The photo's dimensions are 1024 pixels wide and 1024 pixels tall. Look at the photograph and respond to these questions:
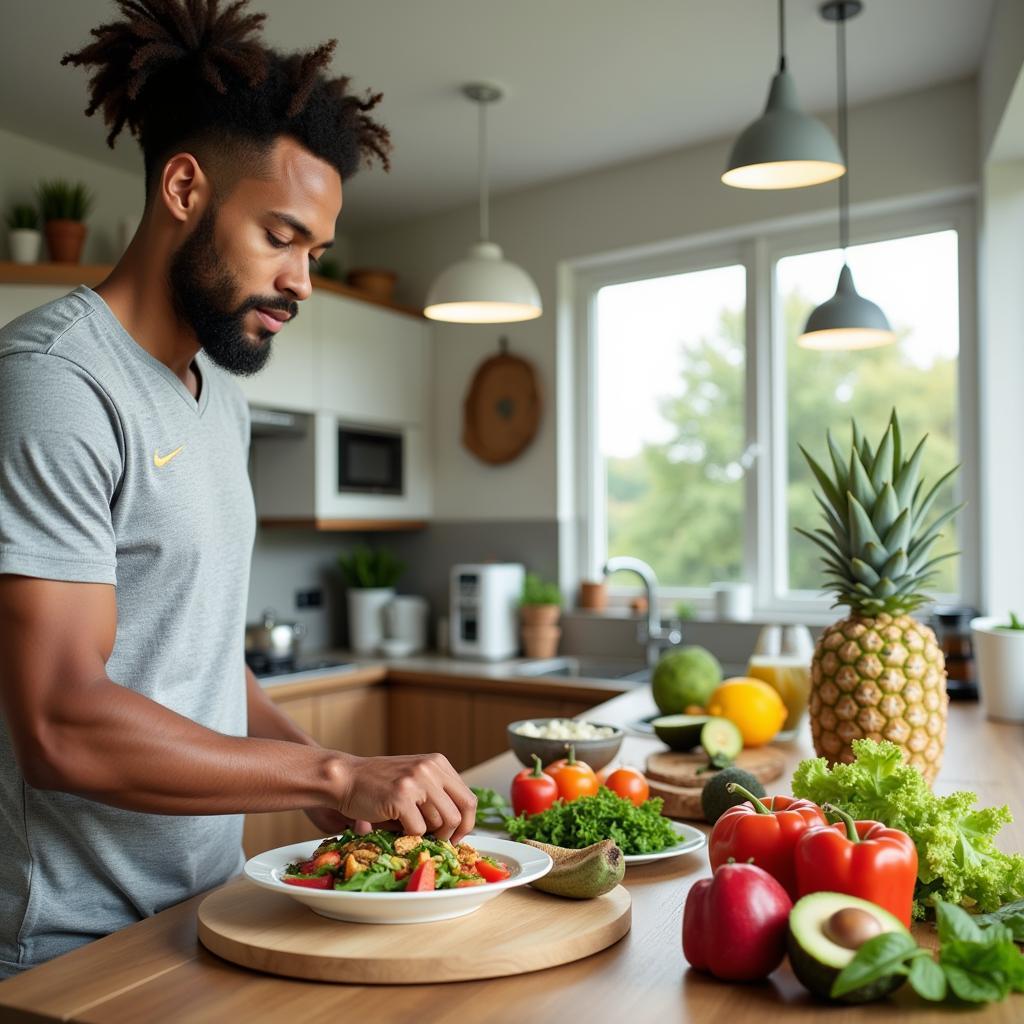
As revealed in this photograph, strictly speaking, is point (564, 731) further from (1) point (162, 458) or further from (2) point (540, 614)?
(2) point (540, 614)

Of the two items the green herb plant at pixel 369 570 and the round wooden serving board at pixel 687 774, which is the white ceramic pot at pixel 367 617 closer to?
the green herb plant at pixel 369 570

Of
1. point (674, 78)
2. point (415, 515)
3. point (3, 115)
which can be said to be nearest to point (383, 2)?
point (674, 78)

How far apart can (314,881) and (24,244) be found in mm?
2851

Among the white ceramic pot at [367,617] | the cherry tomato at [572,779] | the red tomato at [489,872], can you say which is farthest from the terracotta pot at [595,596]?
the red tomato at [489,872]

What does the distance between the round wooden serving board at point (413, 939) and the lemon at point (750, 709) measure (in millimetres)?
931

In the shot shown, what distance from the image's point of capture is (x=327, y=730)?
3447 millimetres

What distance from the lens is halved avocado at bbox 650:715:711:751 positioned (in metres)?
1.87

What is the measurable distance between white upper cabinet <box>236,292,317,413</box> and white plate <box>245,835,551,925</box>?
2.59 metres

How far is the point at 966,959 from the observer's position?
35.0 inches

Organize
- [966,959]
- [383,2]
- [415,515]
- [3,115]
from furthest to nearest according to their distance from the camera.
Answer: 1. [415,515]
2. [3,115]
3. [383,2]
4. [966,959]

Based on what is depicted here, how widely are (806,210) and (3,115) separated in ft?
8.73

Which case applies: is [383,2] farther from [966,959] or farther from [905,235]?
[966,959]

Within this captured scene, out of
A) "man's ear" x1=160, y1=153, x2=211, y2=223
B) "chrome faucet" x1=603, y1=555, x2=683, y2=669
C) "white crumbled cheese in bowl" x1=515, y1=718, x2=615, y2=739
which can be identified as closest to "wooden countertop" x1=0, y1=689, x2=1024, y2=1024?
"white crumbled cheese in bowl" x1=515, y1=718, x2=615, y2=739

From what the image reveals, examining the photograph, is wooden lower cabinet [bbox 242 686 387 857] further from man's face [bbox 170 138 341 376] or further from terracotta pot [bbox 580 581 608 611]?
man's face [bbox 170 138 341 376]
